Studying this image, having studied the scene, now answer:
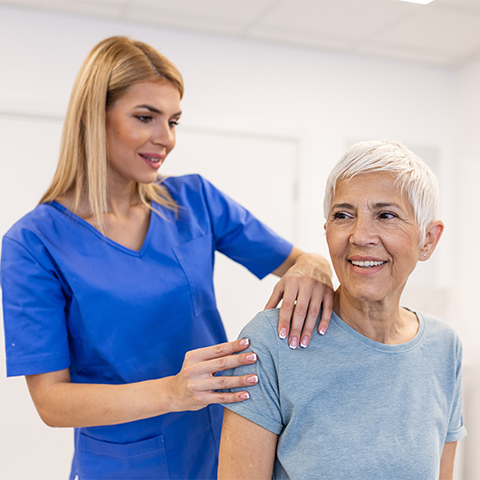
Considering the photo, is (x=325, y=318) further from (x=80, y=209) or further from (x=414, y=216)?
(x=80, y=209)

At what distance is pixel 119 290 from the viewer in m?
A: 1.20

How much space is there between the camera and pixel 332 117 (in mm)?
3053

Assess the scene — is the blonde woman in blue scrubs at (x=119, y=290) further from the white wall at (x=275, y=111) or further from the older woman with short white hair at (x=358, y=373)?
the white wall at (x=275, y=111)

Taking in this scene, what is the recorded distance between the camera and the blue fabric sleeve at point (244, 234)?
1.46 m

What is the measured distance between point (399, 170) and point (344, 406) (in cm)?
50

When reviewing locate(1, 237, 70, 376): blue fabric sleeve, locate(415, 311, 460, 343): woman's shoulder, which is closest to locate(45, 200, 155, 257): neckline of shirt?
locate(1, 237, 70, 376): blue fabric sleeve

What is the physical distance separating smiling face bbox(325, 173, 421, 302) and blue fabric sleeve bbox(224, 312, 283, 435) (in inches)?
8.0

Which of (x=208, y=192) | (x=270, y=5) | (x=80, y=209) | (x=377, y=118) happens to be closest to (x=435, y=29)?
(x=377, y=118)

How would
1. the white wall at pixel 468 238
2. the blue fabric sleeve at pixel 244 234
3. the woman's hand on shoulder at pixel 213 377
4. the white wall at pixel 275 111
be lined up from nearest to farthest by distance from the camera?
the woman's hand on shoulder at pixel 213 377, the blue fabric sleeve at pixel 244 234, the white wall at pixel 275 111, the white wall at pixel 468 238

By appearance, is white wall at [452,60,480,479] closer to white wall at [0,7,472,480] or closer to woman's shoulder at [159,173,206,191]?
white wall at [0,7,472,480]

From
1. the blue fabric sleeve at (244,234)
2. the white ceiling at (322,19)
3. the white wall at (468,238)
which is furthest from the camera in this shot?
the white wall at (468,238)

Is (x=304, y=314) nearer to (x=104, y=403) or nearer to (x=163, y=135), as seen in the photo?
(x=104, y=403)

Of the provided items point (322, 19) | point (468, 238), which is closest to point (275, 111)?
point (322, 19)

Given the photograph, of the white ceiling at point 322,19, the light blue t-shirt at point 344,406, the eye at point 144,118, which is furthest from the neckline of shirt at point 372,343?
the white ceiling at point 322,19
